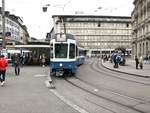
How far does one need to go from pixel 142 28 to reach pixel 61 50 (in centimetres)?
6044

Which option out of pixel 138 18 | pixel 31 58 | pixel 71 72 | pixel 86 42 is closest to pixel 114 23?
pixel 86 42

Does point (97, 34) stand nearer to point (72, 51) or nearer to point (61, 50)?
point (72, 51)

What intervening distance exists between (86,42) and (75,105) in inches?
5678

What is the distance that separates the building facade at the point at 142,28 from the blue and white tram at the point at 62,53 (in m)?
50.3

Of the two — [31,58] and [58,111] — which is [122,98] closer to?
[58,111]

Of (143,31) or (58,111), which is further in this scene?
(143,31)

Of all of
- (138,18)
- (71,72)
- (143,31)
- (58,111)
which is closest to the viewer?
(58,111)

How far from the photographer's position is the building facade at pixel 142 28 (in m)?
78.9

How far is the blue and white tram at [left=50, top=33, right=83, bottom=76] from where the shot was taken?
92.7 feet

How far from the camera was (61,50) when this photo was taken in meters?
28.6

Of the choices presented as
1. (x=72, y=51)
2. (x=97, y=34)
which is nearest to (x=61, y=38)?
(x=72, y=51)

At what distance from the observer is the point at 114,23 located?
545ft

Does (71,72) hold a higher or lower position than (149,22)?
lower

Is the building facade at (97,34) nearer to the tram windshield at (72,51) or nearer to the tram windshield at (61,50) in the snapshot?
the tram windshield at (72,51)
